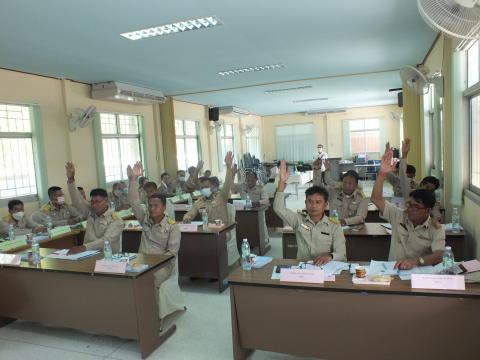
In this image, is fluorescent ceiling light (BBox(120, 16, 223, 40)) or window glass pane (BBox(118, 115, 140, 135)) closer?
fluorescent ceiling light (BBox(120, 16, 223, 40))

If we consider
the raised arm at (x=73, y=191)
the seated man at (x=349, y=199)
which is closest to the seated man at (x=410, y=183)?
the seated man at (x=349, y=199)

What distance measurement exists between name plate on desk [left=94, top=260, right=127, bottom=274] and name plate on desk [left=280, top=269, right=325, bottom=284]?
3.88ft

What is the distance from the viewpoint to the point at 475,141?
148 inches

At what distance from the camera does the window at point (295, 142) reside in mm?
16672

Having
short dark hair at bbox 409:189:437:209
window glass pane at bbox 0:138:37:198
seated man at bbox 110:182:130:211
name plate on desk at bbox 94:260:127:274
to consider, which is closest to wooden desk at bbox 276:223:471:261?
short dark hair at bbox 409:189:437:209

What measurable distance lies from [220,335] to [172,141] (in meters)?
6.75

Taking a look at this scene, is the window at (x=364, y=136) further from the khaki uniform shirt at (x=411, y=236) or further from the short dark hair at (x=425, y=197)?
the short dark hair at (x=425, y=197)

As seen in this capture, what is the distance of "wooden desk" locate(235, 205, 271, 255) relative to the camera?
5.45m

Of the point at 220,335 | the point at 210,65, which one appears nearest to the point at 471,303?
the point at 220,335

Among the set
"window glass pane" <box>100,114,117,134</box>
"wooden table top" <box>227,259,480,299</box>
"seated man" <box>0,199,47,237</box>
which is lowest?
"wooden table top" <box>227,259,480,299</box>

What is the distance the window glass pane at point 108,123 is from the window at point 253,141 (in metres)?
7.66

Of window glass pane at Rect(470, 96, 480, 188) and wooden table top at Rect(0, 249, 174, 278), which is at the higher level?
window glass pane at Rect(470, 96, 480, 188)

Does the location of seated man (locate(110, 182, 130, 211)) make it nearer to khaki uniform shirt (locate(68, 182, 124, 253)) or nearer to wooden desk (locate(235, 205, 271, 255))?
wooden desk (locate(235, 205, 271, 255))

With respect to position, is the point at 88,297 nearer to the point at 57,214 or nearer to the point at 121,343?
the point at 121,343
